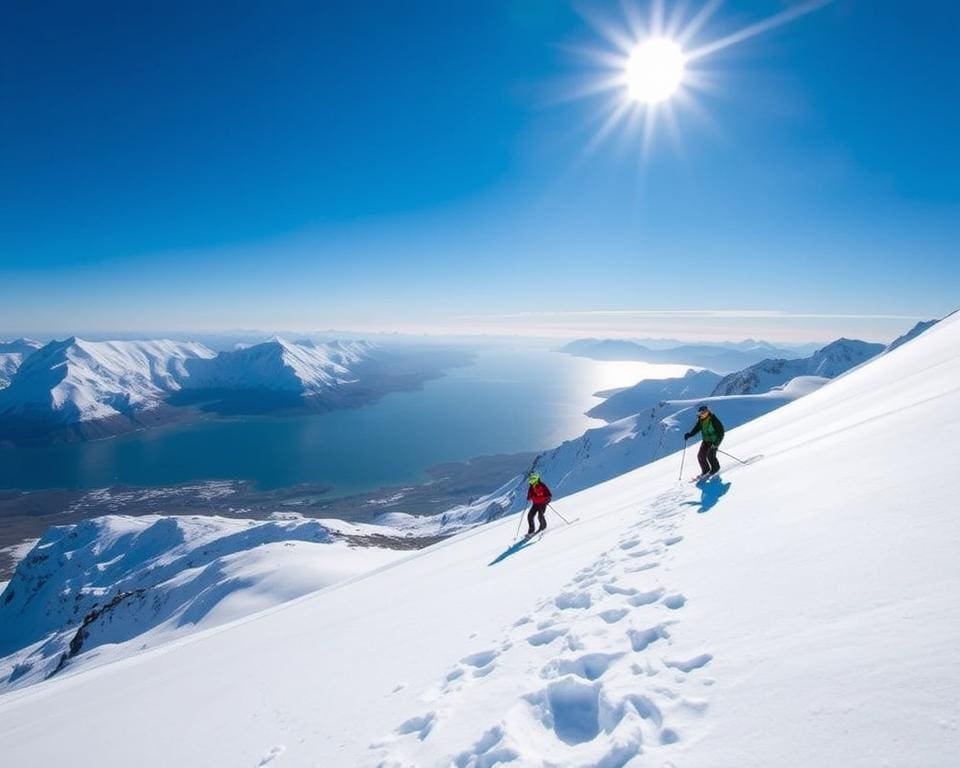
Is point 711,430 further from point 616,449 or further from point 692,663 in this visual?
point 616,449

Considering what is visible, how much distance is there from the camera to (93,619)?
58000 millimetres

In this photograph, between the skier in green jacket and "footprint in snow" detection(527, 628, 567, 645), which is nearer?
"footprint in snow" detection(527, 628, 567, 645)

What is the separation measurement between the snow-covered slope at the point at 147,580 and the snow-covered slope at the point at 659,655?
94.8 feet

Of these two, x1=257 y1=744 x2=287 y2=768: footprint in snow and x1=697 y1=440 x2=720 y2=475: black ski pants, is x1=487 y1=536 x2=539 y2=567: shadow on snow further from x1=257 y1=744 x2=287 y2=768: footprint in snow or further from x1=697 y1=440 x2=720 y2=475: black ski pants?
x1=257 y1=744 x2=287 y2=768: footprint in snow

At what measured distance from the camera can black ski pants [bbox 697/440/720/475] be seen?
12.7m

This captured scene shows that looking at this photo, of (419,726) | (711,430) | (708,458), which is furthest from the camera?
(711,430)

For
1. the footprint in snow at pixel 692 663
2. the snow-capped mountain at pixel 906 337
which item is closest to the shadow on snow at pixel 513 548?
the footprint in snow at pixel 692 663

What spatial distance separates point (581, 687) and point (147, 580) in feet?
343

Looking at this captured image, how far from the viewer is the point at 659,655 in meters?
4.50

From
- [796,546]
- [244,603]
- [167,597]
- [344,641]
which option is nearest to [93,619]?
[167,597]

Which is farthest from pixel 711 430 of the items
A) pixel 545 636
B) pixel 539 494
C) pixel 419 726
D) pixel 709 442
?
pixel 419 726

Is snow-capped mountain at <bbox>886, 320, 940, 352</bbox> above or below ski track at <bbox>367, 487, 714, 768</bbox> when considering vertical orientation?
above

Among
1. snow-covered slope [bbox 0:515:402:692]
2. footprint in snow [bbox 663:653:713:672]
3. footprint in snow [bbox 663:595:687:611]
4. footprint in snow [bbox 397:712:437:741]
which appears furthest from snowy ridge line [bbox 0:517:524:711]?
footprint in snow [bbox 663:653:713:672]

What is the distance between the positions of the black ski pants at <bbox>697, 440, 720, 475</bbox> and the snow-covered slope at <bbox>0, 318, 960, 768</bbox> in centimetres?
118
